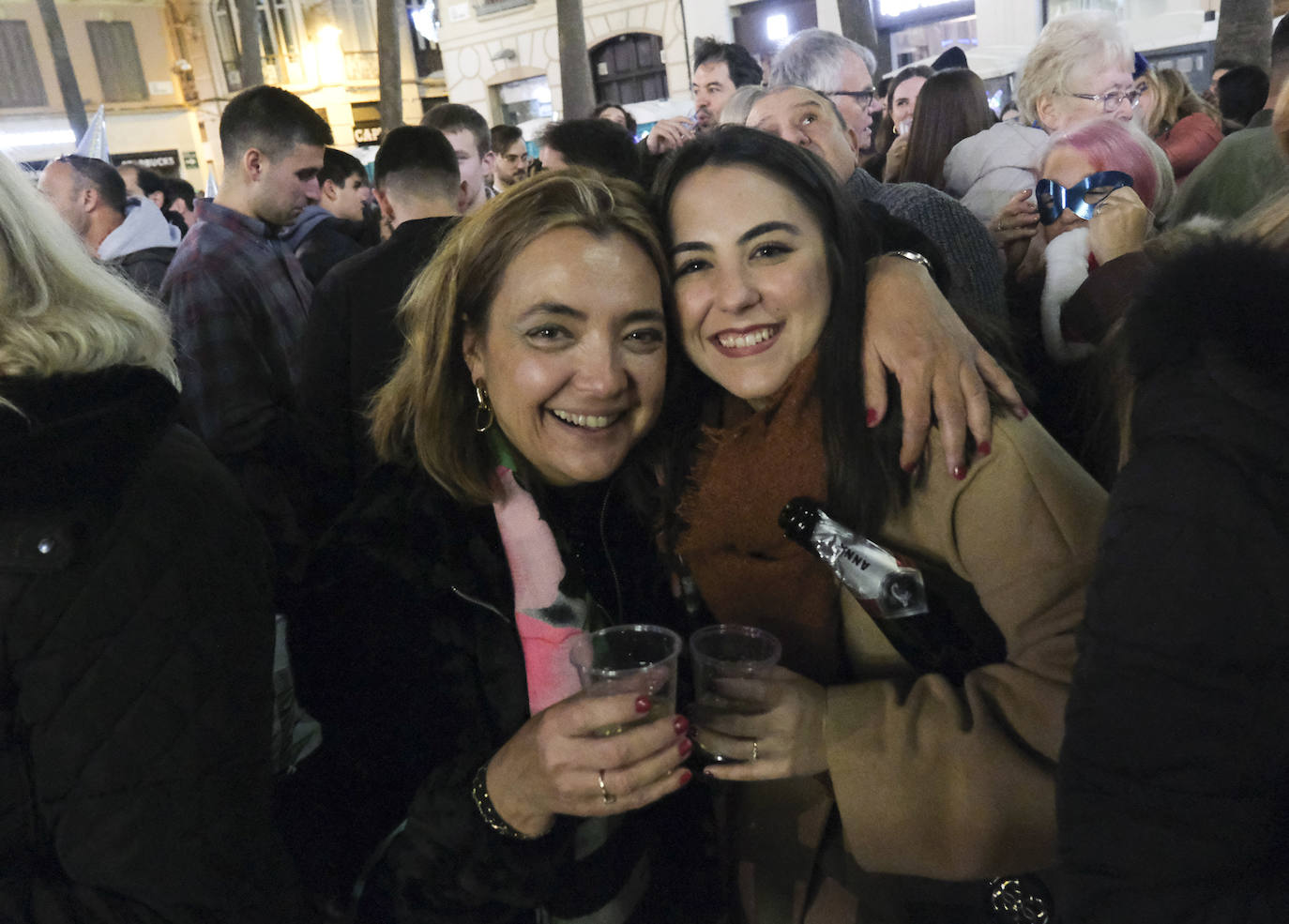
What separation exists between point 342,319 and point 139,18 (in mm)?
34471

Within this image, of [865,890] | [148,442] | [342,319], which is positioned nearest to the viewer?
[148,442]

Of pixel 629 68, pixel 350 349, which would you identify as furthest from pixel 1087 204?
pixel 629 68

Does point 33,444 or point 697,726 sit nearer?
point 33,444

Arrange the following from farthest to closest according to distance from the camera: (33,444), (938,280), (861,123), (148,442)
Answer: (861,123), (938,280), (148,442), (33,444)

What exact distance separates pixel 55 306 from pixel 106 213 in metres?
4.59

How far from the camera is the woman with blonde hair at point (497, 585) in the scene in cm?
160

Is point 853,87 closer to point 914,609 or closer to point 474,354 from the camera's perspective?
point 474,354

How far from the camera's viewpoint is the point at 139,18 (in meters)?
30.0

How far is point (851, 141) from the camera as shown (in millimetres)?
3434

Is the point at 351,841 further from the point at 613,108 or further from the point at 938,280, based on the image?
the point at 613,108

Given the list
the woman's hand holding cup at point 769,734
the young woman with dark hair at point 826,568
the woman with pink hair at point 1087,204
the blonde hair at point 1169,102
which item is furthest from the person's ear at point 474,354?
the blonde hair at point 1169,102

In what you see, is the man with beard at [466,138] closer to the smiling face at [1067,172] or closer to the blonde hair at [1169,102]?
the smiling face at [1067,172]

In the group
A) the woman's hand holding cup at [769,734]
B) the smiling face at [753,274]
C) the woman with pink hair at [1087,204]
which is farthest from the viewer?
the woman with pink hair at [1087,204]

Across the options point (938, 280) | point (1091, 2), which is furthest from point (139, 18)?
point (938, 280)
